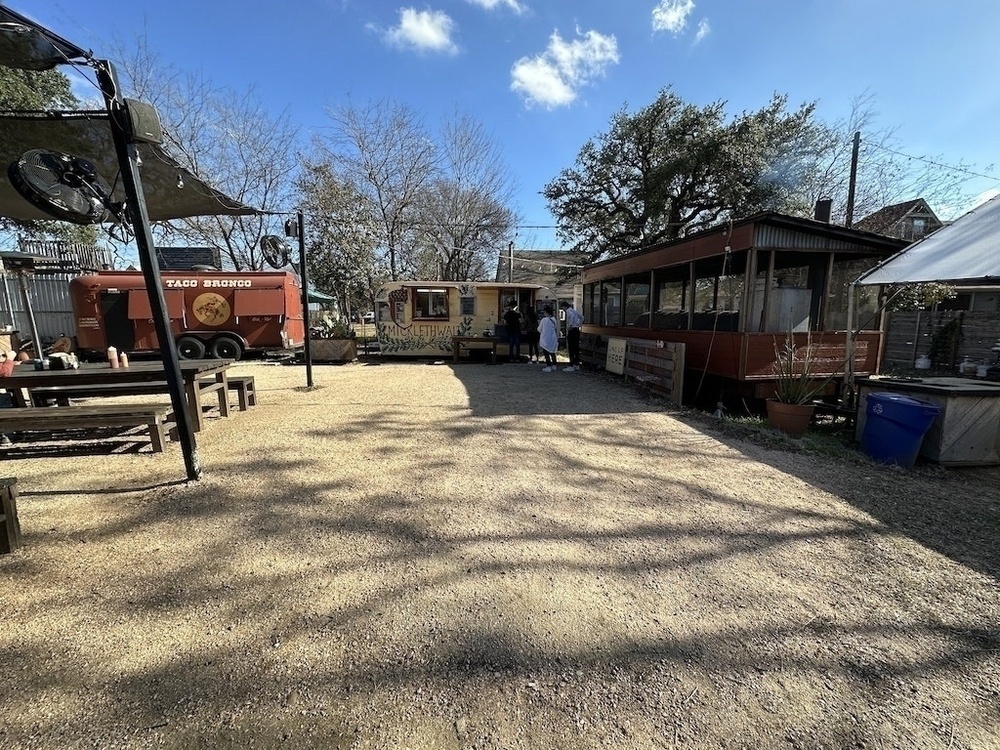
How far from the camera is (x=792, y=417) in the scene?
557cm

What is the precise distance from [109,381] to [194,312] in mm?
8176

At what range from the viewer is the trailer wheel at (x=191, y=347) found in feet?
40.5

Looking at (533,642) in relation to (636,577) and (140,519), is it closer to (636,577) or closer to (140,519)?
(636,577)

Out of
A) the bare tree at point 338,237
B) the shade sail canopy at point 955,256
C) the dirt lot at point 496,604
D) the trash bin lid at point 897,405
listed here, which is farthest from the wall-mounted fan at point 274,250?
the bare tree at point 338,237

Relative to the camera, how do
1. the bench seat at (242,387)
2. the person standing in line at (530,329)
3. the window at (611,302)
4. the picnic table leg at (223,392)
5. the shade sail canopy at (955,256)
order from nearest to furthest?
1. the shade sail canopy at (955,256)
2. the picnic table leg at (223,392)
3. the bench seat at (242,387)
4. the window at (611,302)
5. the person standing in line at (530,329)

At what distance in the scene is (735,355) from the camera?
22.6 ft

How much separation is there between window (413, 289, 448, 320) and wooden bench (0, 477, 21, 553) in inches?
442

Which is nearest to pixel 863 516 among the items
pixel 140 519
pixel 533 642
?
pixel 533 642

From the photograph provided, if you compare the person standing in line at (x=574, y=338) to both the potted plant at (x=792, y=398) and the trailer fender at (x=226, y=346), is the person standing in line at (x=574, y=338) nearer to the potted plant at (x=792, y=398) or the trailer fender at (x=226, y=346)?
the potted plant at (x=792, y=398)

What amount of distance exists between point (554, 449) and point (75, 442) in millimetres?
5360

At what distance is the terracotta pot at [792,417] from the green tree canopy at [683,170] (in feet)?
44.2

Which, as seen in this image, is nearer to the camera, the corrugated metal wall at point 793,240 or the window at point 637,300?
the corrugated metal wall at point 793,240

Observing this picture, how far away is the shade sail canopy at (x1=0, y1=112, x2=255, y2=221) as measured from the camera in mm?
3861

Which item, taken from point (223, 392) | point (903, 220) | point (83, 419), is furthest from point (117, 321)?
point (903, 220)
